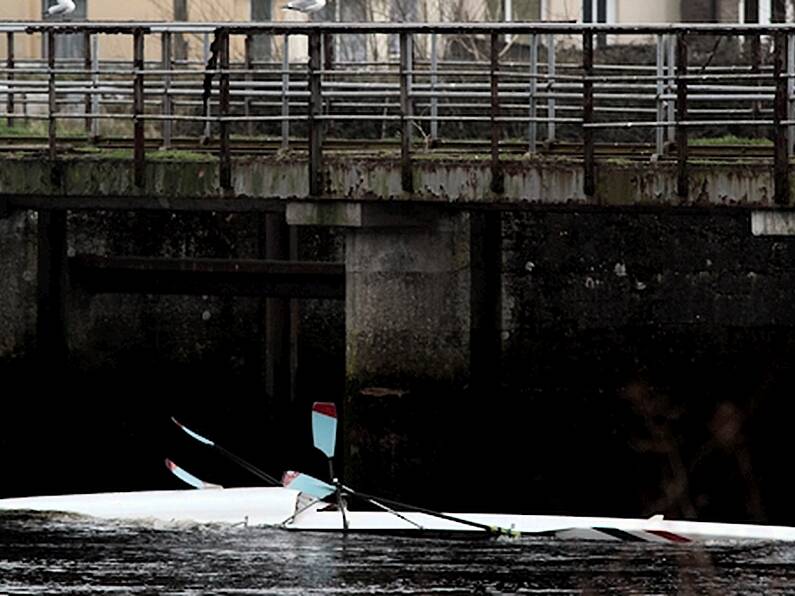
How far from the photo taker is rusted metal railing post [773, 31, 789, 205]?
25203mm

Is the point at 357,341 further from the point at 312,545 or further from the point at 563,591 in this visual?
the point at 563,591

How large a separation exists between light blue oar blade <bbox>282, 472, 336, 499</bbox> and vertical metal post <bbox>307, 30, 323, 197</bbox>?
264 cm

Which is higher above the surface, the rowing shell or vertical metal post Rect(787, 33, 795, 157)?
vertical metal post Rect(787, 33, 795, 157)

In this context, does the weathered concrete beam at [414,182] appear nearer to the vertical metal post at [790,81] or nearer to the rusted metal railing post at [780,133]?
the rusted metal railing post at [780,133]

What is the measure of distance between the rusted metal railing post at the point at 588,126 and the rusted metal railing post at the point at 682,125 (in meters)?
0.68

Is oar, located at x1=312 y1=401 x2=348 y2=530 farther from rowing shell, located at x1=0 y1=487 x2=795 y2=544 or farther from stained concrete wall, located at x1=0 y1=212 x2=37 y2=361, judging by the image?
stained concrete wall, located at x1=0 y1=212 x2=37 y2=361

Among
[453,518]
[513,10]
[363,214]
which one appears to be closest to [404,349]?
[363,214]

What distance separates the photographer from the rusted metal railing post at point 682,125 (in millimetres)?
25172

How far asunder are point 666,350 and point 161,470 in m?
4.83

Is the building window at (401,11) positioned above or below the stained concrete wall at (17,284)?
above

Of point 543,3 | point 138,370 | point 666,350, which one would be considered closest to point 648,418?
point 666,350

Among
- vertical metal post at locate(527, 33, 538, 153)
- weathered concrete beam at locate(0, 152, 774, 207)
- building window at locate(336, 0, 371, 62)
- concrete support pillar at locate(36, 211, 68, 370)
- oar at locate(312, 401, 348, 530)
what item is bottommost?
oar at locate(312, 401, 348, 530)

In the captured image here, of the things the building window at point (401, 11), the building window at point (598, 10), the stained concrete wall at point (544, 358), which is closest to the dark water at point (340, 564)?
the stained concrete wall at point (544, 358)

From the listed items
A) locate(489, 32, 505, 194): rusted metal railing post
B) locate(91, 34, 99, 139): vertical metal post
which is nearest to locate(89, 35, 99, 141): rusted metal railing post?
locate(91, 34, 99, 139): vertical metal post
